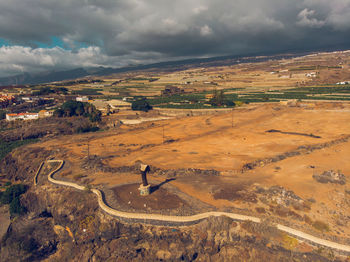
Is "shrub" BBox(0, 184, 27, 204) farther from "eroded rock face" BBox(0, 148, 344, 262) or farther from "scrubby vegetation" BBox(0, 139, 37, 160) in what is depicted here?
"scrubby vegetation" BBox(0, 139, 37, 160)

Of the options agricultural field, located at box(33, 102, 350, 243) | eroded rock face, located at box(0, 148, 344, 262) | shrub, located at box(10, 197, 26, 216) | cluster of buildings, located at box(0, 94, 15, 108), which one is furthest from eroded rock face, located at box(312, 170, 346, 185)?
cluster of buildings, located at box(0, 94, 15, 108)

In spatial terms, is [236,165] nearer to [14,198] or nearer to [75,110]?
[14,198]

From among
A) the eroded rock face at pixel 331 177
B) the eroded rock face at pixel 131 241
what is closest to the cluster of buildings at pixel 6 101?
the eroded rock face at pixel 131 241

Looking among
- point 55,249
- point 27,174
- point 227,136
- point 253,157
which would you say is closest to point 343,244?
point 253,157

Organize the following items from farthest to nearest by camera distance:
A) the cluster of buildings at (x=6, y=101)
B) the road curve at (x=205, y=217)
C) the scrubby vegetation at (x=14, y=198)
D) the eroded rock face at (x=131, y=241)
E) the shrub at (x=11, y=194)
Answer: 1. the cluster of buildings at (x=6, y=101)
2. the shrub at (x=11, y=194)
3. the scrubby vegetation at (x=14, y=198)
4. the eroded rock face at (x=131, y=241)
5. the road curve at (x=205, y=217)

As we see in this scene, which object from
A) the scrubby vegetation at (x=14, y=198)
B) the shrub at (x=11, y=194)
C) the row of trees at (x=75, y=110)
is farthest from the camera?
the row of trees at (x=75, y=110)

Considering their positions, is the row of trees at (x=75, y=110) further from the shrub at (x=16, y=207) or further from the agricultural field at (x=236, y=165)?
the shrub at (x=16, y=207)

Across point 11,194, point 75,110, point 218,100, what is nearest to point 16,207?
point 11,194

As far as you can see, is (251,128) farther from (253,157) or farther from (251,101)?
(251,101)
